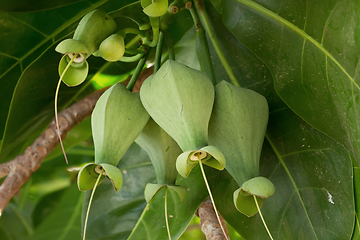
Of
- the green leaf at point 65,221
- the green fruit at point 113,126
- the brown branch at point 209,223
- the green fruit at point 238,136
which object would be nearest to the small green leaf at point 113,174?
the green fruit at point 113,126

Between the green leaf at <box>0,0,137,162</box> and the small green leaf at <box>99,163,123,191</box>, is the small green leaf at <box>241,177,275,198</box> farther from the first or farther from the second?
the green leaf at <box>0,0,137,162</box>

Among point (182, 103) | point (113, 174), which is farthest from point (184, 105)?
point (113, 174)

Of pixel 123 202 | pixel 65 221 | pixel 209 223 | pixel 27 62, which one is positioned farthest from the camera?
pixel 65 221

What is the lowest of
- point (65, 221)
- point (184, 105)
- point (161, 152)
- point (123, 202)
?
point (65, 221)

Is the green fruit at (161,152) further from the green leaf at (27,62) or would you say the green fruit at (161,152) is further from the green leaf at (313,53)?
the green leaf at (27,62)

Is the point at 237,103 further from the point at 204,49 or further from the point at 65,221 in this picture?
the point at 65,221
